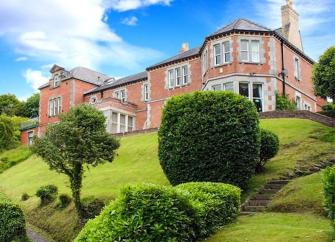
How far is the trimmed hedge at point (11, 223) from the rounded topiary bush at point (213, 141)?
667 centimetres

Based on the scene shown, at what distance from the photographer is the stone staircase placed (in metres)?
18.0

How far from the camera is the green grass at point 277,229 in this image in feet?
39.0

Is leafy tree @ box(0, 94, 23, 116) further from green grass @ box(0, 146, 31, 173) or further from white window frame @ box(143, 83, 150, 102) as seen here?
white window frame @ box(143, 83, 150, 102)

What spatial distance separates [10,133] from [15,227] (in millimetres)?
37054

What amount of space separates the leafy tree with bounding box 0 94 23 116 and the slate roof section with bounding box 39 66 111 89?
70.9ft

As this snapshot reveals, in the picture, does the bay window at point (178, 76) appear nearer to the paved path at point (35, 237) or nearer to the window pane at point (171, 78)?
the window pane at point (171, 78)

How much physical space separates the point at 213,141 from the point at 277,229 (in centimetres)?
638

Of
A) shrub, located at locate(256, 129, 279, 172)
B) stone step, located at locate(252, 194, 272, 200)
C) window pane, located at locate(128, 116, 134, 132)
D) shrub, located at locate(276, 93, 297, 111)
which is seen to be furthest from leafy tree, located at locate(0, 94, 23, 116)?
stone step, located at locate(252, 194, 272, 200)

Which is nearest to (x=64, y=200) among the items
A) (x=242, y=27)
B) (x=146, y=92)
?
(x=242, y=27)

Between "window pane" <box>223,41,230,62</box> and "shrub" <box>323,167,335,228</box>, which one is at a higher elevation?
"window pane" <box>223,41,230,62</box>

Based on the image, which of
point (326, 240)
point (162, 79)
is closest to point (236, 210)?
point (326, 240)

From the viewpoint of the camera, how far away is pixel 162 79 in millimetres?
49281

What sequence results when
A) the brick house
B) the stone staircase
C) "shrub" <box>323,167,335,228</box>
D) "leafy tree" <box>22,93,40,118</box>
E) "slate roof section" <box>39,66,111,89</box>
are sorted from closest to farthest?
"shrub" <box>323,167,335,228</box> < the stone staircase < the brick house < "slate roof section" <box>39,66,111,89</box> < "leafy tree" <box>22,93,40,118</box>

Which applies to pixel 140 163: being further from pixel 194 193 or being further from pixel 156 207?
pixel 156 207
